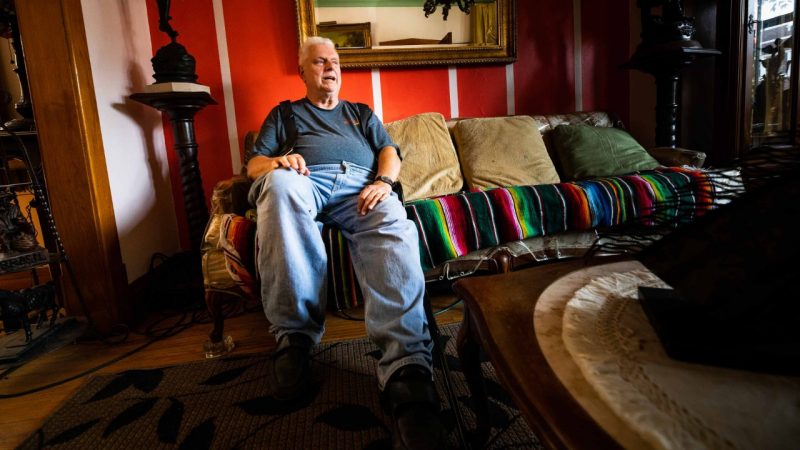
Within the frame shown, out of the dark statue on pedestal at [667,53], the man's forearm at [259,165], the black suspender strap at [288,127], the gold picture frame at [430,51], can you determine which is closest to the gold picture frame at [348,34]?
the gold picture frame at [430,51]

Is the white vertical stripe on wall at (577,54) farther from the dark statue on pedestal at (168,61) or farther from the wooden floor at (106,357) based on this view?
the dark statue on pedestal at (168,61)

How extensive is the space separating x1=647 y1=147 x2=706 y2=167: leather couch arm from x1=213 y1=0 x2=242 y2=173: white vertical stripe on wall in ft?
7.85

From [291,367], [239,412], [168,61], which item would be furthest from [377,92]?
[239,412]

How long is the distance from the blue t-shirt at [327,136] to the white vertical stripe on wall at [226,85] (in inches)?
36.2

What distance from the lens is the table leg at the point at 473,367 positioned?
74 cm

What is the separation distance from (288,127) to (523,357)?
1.39 metres

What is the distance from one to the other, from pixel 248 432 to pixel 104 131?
60.2 inches

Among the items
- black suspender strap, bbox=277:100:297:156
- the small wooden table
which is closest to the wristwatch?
black suspender strap, bbox=277:100:297:156

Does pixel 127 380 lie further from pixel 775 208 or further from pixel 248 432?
pixel 775 208

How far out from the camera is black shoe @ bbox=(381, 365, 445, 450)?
82cm

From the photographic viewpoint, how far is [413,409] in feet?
2.91

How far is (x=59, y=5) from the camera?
1.52 metres

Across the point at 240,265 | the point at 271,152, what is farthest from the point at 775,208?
the point at 271,152

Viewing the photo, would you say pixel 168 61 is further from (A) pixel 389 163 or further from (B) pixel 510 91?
(B) pixel 510 91
